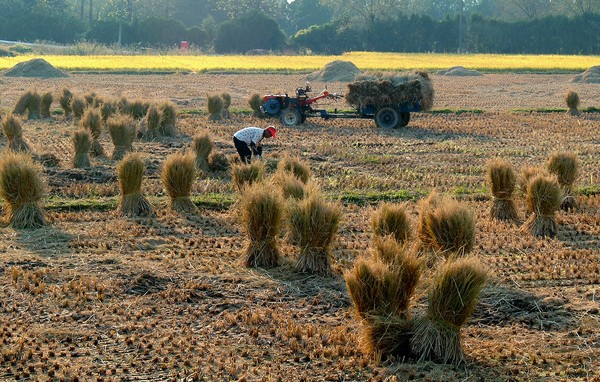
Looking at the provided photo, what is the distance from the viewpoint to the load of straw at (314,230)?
37.2 feet

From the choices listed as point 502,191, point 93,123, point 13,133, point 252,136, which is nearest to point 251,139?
point 252,136

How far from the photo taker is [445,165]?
19547 mm

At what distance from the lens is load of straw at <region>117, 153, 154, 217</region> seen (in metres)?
14.5

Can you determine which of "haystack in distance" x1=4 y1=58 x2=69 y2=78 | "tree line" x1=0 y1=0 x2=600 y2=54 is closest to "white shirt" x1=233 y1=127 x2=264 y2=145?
"haystack in distance" x1=4 y1=58 x2=69 y2=78

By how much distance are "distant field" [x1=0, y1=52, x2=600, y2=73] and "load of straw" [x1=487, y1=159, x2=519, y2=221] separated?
128 feet

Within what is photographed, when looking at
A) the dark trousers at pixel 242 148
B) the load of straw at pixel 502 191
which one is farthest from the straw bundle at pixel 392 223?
the dark trousers at pixel 242 148

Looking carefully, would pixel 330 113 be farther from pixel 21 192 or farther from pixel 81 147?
pixel 21 192

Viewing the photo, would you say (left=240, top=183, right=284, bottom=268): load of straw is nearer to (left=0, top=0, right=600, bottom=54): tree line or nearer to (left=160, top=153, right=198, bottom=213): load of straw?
(left=160, top=153, right=198, bottom=213): load of straw

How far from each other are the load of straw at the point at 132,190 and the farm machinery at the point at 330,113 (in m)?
11.6

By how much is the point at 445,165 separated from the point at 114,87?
23428 mm

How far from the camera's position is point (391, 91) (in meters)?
25.3

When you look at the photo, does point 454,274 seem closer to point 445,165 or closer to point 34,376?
point 34,376

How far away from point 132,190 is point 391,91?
12.2 metres

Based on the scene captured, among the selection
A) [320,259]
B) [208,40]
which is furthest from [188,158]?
[208,40]
